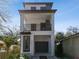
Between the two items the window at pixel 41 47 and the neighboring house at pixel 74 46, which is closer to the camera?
the neighboring house at pixel 74 46

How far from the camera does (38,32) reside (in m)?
33.2

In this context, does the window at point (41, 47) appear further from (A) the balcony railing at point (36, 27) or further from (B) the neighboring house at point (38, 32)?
(A) the balcony railing at point (36, 27)

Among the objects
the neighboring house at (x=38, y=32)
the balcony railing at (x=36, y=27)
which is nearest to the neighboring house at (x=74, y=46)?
the neighboring house at (x=38, y=32)

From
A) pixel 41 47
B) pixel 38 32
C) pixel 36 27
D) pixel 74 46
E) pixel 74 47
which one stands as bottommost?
pixel 41 47

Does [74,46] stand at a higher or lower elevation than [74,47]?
higher

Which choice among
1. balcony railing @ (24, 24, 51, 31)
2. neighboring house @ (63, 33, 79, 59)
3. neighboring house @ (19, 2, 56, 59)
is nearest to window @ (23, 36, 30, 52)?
neighboring house @ (19, 2, 56, 59)

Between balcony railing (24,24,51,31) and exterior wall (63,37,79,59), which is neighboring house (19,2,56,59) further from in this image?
exterior wall (63,37,79,59)

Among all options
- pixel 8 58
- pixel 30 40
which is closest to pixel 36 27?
pixel 30 40

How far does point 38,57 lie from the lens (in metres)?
31.0

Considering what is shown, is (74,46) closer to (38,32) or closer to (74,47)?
(74,47)

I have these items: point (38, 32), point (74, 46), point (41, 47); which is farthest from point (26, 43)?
point (74, 46)

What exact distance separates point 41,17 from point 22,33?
610 centimetres

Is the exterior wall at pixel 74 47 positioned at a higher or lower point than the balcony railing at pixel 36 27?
lower

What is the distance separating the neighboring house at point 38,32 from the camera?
33062 millimetres
